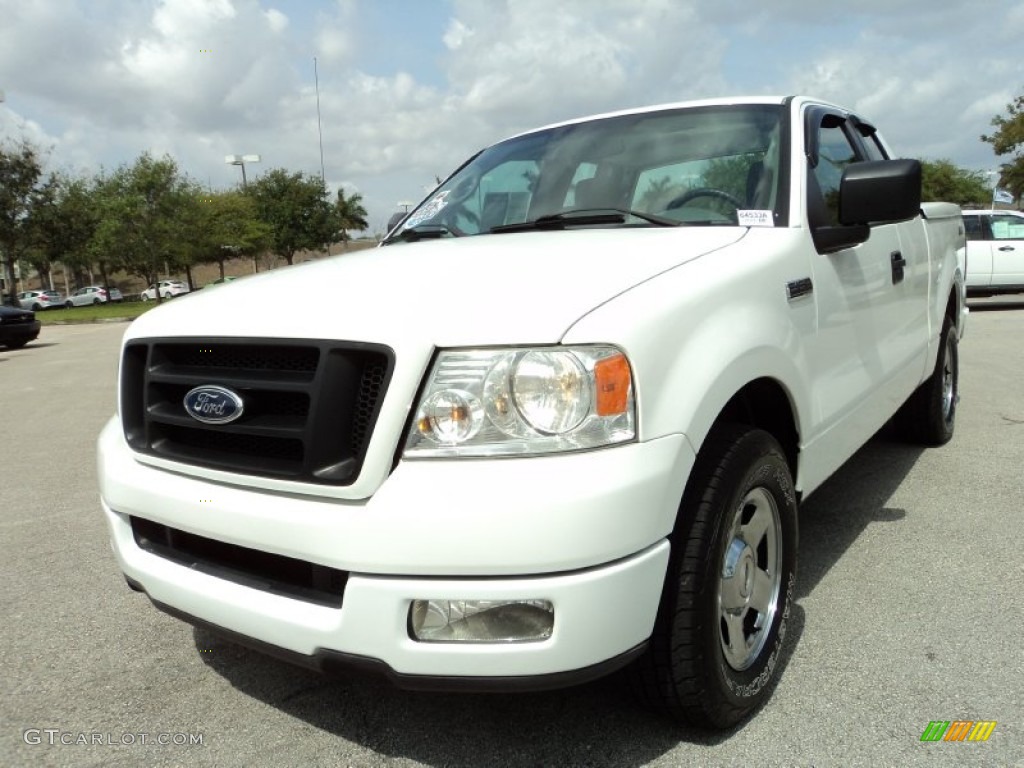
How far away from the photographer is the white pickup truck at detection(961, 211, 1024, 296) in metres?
14.3

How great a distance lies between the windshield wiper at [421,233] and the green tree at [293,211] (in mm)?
49050

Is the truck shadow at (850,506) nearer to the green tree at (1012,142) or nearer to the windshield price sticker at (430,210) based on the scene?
the windshield price sticker at (430,210)

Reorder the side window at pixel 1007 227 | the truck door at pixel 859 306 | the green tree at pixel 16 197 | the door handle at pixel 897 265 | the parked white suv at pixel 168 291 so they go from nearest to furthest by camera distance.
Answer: the truck door at pixel 859 306, the door handle at pixel 897 265, the side window at pixel 1007 227, the green tree at pixel 16 197, the parked white suv at pixel 168 291

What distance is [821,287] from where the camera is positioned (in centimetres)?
275

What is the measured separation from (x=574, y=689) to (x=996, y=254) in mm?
14662

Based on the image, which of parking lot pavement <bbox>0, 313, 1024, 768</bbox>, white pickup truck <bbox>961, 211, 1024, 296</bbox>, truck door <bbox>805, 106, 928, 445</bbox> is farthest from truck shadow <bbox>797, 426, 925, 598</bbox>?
white pickup truck <bbox>961, 211, 1024, 296</bbox>

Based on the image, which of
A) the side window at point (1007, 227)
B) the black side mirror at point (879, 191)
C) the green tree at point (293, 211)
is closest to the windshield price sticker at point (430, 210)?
the black side mirror at point (879, 191)

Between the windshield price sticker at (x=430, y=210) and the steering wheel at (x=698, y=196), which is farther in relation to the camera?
the windshield price sticker at (x=430, y=210)

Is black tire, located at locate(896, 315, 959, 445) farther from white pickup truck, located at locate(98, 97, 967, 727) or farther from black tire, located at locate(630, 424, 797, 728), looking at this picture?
black tire, located at locate(630, 424, 797, 728)

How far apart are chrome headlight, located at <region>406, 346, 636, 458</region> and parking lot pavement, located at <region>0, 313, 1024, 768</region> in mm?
819

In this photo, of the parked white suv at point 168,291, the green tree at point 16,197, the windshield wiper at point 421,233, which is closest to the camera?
the windshield wiper at point 421,233

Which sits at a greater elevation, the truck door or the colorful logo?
the truck door

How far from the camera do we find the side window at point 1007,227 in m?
14.4

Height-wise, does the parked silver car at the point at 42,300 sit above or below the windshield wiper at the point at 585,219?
below
